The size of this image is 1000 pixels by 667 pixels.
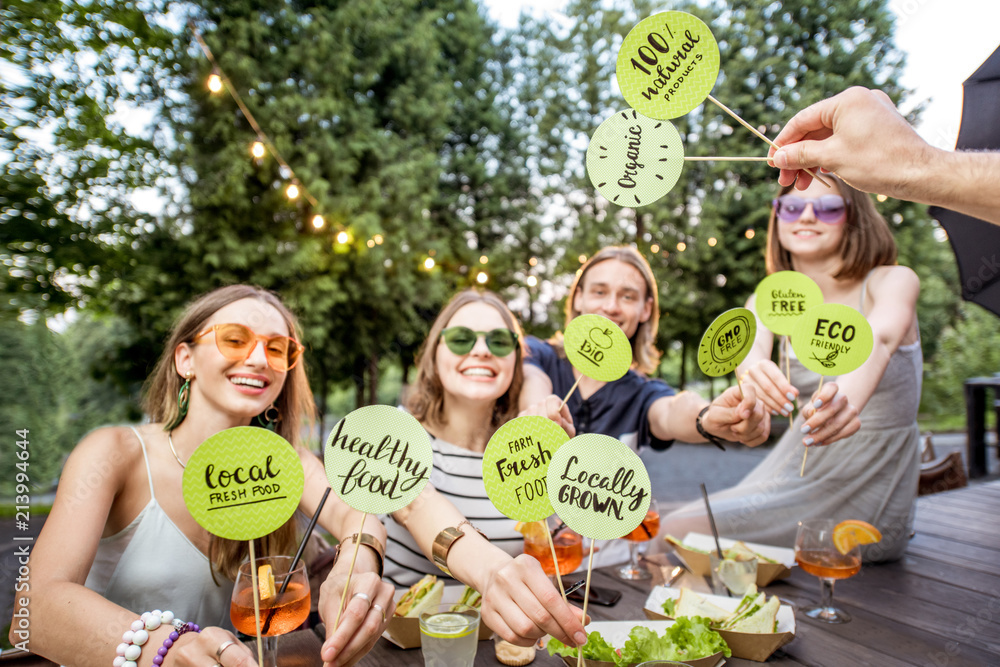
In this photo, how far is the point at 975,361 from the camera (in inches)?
443

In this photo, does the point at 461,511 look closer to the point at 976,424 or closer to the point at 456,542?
the point at 456,542

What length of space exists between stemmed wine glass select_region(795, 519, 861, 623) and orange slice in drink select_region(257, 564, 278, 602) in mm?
1278

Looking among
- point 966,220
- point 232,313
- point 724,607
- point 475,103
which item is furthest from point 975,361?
point 232,313

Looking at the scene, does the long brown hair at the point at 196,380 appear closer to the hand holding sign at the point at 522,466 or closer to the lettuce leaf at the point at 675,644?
the hand holding sign at the point at 522,466

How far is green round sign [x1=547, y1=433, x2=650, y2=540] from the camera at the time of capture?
3.28ft

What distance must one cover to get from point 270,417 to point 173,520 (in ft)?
1.16

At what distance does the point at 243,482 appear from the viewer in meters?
0.98

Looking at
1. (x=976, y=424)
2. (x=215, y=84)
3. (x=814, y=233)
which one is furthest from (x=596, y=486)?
(x=976, y=424)

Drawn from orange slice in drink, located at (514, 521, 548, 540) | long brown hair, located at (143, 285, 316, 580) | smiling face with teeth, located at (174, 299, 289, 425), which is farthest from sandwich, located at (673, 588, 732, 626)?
smiling face with teeth, located at (174, 299, 289, 425)

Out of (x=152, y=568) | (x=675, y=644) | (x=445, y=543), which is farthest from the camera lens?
(x=152, y=568)

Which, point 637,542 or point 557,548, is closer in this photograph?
point 557,548

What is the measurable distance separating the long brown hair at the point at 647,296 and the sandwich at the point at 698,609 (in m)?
1.32

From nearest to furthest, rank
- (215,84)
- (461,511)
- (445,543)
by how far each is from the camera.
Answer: (445,543), (461,511), (215,84)

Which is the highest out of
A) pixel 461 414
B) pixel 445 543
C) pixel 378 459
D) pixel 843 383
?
pixel 843 383
